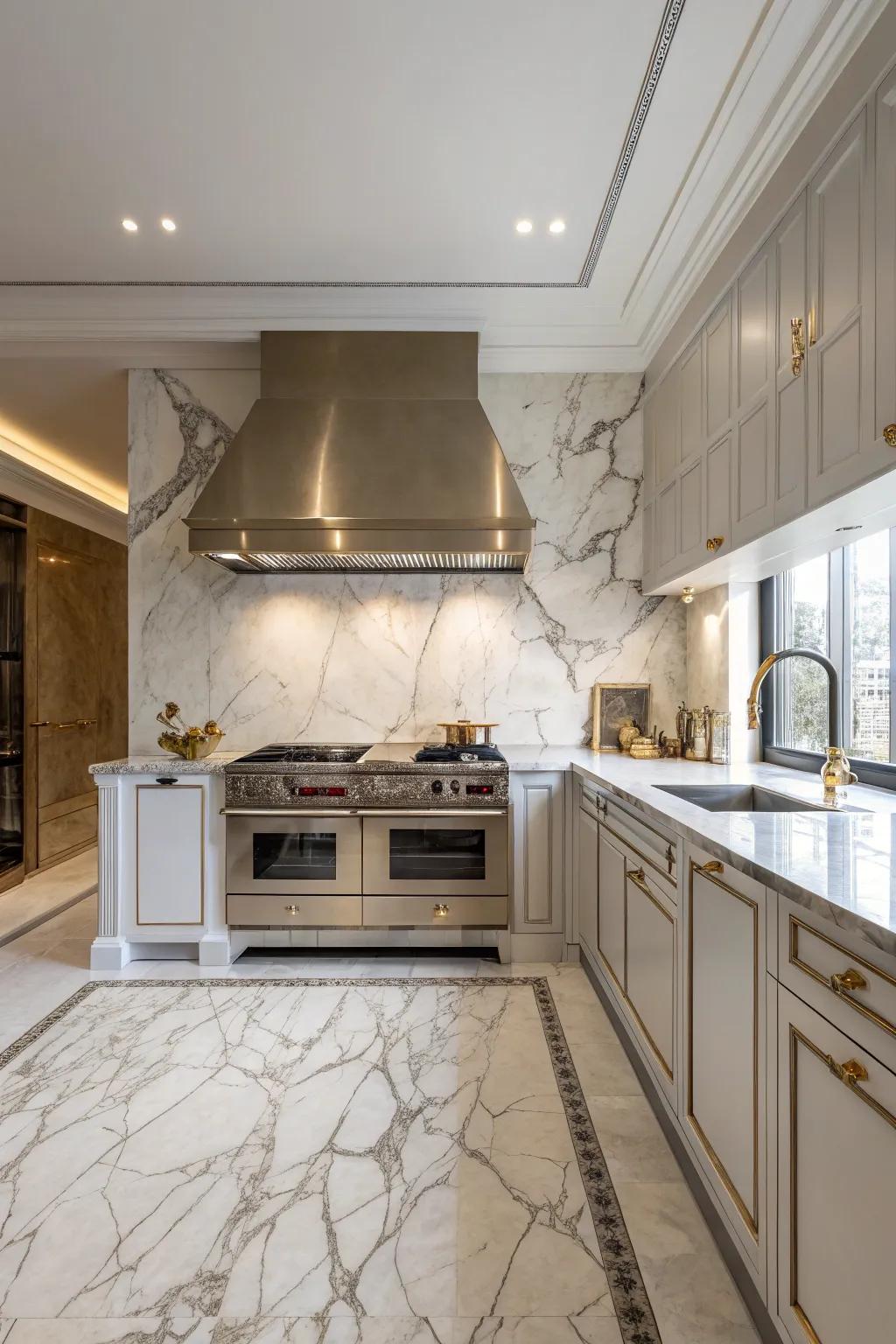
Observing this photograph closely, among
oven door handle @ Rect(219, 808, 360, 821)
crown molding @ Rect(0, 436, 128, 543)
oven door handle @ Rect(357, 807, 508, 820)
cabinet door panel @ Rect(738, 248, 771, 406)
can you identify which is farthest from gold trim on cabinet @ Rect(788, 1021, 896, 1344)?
crown molding @ Rect(0, 436, 128, 543)

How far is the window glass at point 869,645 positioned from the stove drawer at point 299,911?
2.02 m

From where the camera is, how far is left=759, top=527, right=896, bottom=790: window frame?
6.73ft

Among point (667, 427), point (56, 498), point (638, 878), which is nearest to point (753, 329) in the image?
point (667, 427)

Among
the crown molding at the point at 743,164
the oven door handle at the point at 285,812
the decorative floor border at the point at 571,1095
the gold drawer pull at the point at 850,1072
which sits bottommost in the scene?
the decorative floor border at the point at 571,1095

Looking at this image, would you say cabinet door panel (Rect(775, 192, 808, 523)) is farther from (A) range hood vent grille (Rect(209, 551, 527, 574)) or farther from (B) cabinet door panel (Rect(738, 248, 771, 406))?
(A) range hood vent grille (Rect(209, 551, 527, 574))

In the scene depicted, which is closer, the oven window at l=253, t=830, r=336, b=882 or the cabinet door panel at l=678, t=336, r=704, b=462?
the cabinet door panel at l=678, t=336, r=704, b=462

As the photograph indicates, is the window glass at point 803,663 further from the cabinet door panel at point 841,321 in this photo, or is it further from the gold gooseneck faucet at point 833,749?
the cabinet door panel at point 841,321

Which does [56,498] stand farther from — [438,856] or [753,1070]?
[753,1070]

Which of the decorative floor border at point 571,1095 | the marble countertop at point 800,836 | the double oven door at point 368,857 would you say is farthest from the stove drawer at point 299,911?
the marble countertop at point 800,836

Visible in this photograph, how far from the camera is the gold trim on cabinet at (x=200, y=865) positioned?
9.68ft

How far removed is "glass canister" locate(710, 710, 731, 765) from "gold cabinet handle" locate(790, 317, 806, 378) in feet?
4.95

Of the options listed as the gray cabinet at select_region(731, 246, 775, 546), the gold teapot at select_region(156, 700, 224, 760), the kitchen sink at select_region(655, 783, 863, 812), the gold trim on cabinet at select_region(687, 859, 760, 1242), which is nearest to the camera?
the gold trim on cabinet at select_region(687, 859, 760, 1242)

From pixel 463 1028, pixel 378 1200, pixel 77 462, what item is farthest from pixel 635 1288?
pixel 77 462

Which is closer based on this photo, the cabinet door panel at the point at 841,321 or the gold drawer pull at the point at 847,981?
the gold drawer pull at the point at 847,981
